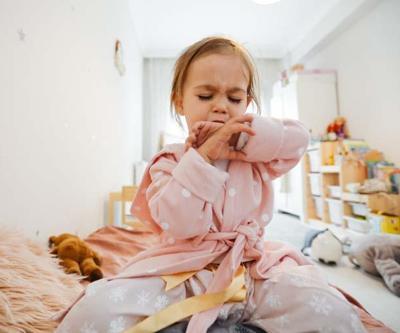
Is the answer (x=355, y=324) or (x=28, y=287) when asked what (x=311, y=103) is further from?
(x=28, y=287)

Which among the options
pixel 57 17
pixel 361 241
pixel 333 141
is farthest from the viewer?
pixel 333 141

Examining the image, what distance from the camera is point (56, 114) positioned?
45.2 inches

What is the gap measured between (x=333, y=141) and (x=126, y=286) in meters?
2.62

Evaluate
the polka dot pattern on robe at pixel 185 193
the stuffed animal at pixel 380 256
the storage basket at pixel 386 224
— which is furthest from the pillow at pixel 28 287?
the storage basket at pixel 386 224

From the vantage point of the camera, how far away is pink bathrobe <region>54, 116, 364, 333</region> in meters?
0.46

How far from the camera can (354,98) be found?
279cm

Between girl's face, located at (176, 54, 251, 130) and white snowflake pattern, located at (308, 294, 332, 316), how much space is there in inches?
14.9

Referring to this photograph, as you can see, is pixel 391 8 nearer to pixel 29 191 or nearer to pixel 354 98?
pixel 354 98

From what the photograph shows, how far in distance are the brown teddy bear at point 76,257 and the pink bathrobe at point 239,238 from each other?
45 cm

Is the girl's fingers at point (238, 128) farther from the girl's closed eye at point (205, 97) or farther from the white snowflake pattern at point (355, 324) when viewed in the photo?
the white snowflake pattern at point (355, 324)

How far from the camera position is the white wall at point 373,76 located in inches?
87.0

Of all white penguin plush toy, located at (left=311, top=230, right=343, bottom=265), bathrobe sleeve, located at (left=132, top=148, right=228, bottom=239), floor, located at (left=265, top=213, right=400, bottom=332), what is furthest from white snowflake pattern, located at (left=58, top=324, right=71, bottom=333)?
white penguin plush toy, located at (left=311, top=230, right=343, bottom=265)

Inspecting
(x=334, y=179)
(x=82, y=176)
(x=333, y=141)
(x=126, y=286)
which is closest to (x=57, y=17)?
(x=82, y=176)

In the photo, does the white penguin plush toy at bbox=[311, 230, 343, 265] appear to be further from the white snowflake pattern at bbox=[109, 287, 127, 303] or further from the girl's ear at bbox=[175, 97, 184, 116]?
the white snowflake pattern at bbox=[109, 287, 127, 303]
